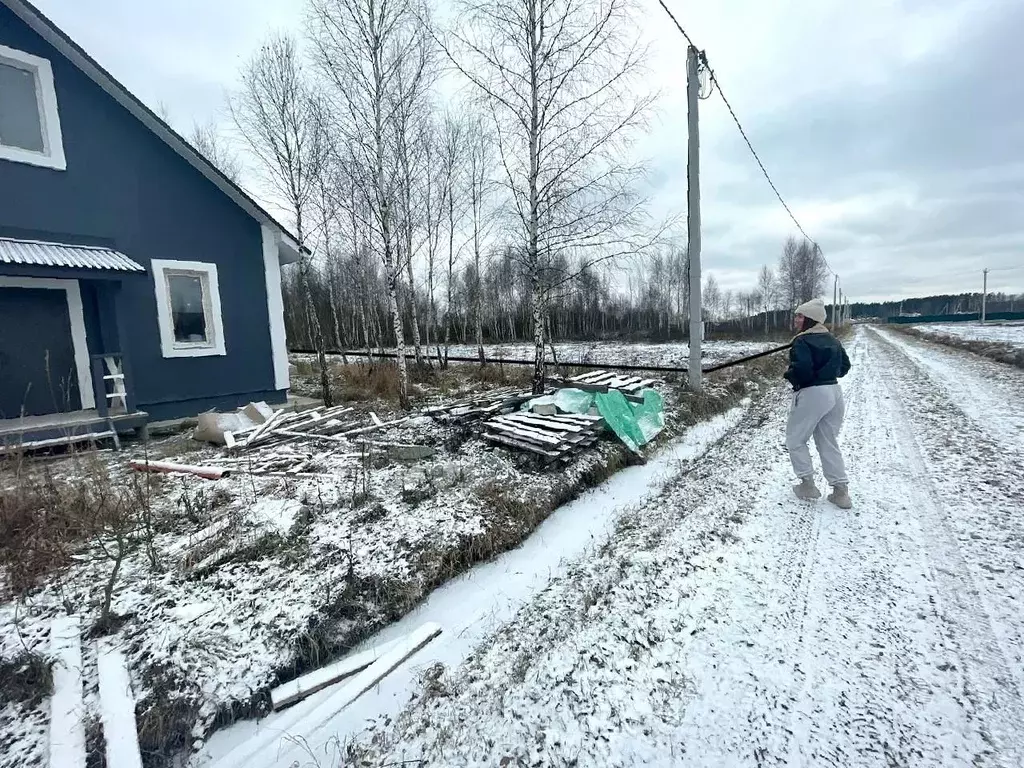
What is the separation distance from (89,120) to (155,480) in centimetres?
677

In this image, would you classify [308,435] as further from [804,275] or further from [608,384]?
[804,275]

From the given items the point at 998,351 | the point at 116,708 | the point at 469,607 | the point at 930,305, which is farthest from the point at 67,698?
the point at 930,305

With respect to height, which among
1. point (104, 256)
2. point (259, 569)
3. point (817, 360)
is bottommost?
point (259, 569)

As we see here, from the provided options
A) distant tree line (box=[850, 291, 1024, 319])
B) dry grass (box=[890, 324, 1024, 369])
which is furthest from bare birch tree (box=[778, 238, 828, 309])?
distant tree line (box=[850, 291, 1024, 319])

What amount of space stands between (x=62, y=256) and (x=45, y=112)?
265 centimetres

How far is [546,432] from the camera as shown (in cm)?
604

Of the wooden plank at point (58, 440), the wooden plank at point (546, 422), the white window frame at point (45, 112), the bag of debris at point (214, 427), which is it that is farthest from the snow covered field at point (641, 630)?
the white window frame at point (45, 112)

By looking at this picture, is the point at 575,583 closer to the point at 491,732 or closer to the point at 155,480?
the point at 491,732

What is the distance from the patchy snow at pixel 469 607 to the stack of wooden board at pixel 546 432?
640 millimetres

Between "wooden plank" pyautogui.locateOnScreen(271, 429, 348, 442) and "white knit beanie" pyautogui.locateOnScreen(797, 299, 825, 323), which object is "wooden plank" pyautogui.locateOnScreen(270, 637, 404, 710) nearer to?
"wooden plank" pyautogui.locateOnScreen(271, 429, 348, 442)

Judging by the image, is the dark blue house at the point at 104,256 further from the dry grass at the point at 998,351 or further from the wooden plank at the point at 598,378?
the dry grass at the point at 998,351

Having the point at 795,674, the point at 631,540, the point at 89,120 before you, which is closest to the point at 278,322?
the point at 89,120

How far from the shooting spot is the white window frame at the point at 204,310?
8148 mm

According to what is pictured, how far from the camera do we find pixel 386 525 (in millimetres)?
4051
